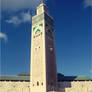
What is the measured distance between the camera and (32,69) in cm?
3509

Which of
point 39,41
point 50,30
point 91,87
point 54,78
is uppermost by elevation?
point 50,30

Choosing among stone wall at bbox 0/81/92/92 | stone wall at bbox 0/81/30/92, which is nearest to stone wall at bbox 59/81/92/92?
stone wall at bbox 0/81/92/92

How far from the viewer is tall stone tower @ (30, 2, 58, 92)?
3244 centimetres

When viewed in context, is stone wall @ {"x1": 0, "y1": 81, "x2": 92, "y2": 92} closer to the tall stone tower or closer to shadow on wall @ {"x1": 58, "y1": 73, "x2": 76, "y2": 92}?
shadow on wall @ {"x1": 58, "y1": 73, "x2": 76, "y2": 92}

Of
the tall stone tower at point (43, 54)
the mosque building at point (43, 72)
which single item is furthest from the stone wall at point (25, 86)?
the tall stone tower at point (43, 54)

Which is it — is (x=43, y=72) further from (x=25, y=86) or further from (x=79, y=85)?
(x=79, y=85)

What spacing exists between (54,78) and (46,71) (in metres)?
4.12

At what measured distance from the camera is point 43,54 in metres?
33.7

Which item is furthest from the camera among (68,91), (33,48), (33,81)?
(33,48)

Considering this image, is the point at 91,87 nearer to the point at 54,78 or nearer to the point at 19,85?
the point at 54,78

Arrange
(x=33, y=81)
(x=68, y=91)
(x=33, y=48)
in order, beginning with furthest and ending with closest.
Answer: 1. (x=33, y=48)
2. (x=33, y=81)
3. (x=68, y=91)

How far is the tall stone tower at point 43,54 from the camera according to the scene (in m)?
32.4

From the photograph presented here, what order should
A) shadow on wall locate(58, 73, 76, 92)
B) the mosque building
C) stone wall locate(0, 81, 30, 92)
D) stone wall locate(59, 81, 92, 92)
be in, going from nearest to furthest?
the mosque building < stone wall locate(59, 81, 92, 92) < stone wall locate(0, 81, 30, 92) < shadow on wall locate(58, 73, 76, 92)

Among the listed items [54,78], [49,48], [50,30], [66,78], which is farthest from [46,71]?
[50,30]
